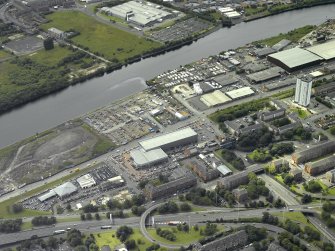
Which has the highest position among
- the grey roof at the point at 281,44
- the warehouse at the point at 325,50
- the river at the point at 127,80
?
the warehouse at the point at 325,50

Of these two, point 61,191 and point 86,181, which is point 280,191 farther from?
point 61,191

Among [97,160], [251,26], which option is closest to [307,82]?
[97,160]

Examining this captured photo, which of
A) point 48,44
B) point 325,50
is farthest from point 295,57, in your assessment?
point 48,44

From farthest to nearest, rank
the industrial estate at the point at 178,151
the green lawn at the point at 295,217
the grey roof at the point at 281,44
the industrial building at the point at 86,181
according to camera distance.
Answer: the grey roof at the point at 281,44 → the industrial building at the point at 86,181 → the green lawn at the point at 295,217 → the industrial estate at the point at 178,151

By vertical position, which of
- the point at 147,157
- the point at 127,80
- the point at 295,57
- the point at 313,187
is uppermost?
the point at 295,57

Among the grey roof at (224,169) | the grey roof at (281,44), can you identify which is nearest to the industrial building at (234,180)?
the grey roof at (224,169)

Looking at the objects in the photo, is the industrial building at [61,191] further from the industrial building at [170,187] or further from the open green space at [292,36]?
the open green space at [292,36]

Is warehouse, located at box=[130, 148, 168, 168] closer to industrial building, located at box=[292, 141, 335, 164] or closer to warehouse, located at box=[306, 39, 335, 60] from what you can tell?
industrial building, located at box=[292, 141, 335, 164]
